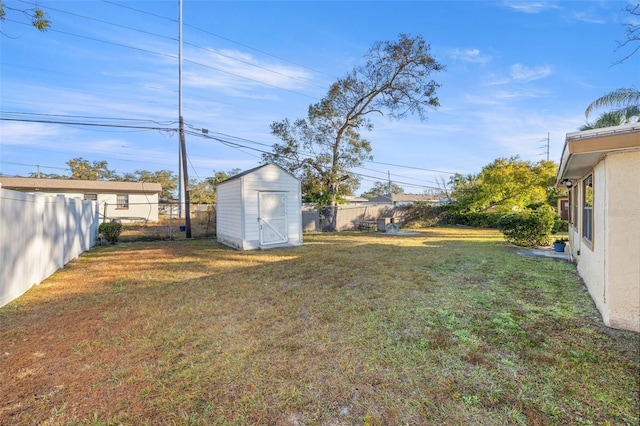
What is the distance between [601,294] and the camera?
364cm

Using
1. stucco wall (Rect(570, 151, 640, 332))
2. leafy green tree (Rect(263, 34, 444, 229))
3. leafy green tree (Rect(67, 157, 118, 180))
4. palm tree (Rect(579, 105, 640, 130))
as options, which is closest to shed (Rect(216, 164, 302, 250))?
leafy green tree (Rect(263, 34, 444, 229))

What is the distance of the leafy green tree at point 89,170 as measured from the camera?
99.2 ft

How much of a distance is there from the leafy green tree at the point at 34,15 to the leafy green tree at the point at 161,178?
34187 mm

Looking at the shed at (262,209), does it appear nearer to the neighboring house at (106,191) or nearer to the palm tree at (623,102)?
the palm tree at (623,102)

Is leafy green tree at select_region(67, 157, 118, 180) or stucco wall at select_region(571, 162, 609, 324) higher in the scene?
leafy green tree at select_region(67, 157, 118, 180)

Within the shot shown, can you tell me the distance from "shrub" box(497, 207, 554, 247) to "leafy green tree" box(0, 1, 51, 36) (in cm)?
1272

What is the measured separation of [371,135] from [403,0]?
866cm

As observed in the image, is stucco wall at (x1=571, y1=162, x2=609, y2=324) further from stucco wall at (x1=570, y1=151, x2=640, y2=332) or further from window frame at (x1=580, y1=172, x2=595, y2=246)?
window frame at (x1=580, y1=172, x2=595, y2=246)

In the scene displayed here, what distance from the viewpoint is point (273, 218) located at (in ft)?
34.2

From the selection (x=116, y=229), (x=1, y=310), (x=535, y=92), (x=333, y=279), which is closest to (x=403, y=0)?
(x=535, y=92)

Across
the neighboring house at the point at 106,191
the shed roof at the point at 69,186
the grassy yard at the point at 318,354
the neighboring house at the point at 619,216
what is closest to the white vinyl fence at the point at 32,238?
the grassy yard at the point at 318,354

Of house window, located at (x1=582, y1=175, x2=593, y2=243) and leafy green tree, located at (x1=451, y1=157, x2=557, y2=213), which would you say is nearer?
house window, located at (x1=582, y1=175, x2=593, y2=243)

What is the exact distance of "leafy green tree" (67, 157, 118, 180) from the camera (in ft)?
99.2

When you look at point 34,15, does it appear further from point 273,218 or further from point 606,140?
point 606,140
